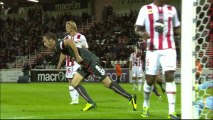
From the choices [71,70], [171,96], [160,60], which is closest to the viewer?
[171,96]

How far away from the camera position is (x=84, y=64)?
331 inches

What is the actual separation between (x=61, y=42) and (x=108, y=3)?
2661 centimetres

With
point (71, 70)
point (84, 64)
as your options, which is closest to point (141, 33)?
point (84, 64)

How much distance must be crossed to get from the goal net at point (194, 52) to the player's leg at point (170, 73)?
0.59 metres

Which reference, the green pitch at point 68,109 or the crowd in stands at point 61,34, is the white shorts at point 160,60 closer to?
the green pitch at point 68,109

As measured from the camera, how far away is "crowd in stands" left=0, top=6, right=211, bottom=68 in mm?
28438

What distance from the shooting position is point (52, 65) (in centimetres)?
2898

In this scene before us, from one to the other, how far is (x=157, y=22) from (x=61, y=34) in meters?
26.9

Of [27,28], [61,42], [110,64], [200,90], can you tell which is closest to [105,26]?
[110,64]

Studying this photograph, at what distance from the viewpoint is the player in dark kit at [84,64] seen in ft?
26.0

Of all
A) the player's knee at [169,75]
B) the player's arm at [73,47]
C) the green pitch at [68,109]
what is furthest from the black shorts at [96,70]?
the player's knee at [169,75]

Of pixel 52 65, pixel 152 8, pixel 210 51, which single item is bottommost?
pixel 52 65

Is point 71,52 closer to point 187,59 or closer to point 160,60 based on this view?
point 160,60

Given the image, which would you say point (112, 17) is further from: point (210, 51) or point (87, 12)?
point (210, 51)
